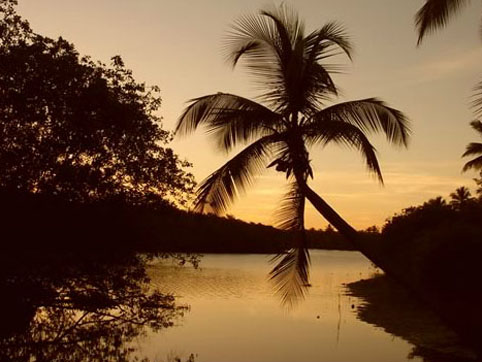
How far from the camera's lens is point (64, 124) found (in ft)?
46.3

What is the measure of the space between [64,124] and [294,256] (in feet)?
21.9

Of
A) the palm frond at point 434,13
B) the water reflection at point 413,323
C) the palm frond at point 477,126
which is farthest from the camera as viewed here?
the palm frond at point 477,126

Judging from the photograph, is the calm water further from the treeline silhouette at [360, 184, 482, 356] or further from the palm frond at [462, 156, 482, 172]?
the palm frond at [462, 156, 482, 172]

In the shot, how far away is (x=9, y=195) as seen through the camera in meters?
13.5

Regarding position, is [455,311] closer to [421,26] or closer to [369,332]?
[369,332]

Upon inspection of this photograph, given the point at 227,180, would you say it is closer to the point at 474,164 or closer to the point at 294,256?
the point at 294,256

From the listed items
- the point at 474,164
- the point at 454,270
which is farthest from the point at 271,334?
the point at 474,164

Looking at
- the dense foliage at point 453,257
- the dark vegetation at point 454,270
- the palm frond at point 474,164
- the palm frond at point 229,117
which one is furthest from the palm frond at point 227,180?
A: the palm frond at point 474,164

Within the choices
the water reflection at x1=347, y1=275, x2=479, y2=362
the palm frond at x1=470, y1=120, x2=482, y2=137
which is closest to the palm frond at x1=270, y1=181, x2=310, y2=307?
the water reflection at x1=347, y1=275, x2=479, y2=362

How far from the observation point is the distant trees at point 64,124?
44.4 ft

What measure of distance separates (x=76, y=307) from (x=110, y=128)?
15.7ft

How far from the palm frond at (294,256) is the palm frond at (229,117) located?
1.56m

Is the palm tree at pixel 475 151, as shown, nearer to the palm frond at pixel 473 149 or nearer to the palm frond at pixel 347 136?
the palm frond at pixel 473 149

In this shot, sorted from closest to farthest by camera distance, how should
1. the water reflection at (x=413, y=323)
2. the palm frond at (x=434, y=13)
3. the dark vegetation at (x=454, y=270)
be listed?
the palm frond at (x=434, y=13) < the water reflection at (x=413, y=323) < the dark vegetation at (x=454, y=270)
